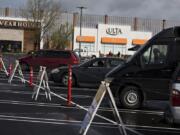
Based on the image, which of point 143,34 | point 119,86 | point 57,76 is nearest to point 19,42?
point 143,34

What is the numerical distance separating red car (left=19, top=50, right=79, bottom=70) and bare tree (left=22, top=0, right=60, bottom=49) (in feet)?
131

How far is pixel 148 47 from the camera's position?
16.4 meters

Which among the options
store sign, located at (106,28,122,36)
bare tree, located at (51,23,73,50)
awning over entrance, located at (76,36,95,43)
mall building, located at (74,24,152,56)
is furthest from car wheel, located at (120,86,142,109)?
store sign, located at (106,28,122,36)

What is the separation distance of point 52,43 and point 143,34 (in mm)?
19774

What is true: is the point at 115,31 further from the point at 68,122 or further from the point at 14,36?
the point at 68,122

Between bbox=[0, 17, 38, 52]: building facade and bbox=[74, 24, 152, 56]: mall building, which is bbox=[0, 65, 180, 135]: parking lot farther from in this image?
bbox=[74, 24, 152, 56]: mall building

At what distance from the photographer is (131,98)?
1670cm

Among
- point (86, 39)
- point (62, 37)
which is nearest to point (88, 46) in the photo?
point (86, 39)


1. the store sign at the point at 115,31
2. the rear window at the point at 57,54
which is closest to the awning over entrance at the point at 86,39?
the store sign at the point at 115,31

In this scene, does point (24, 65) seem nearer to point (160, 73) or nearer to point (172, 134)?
point (160, 73)

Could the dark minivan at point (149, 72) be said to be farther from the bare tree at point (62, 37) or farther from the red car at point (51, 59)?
the bare tree at point (62, 37)

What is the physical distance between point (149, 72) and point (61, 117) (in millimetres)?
3726

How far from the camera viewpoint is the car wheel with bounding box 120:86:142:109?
16594 millimetres

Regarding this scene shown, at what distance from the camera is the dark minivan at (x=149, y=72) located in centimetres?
1602
